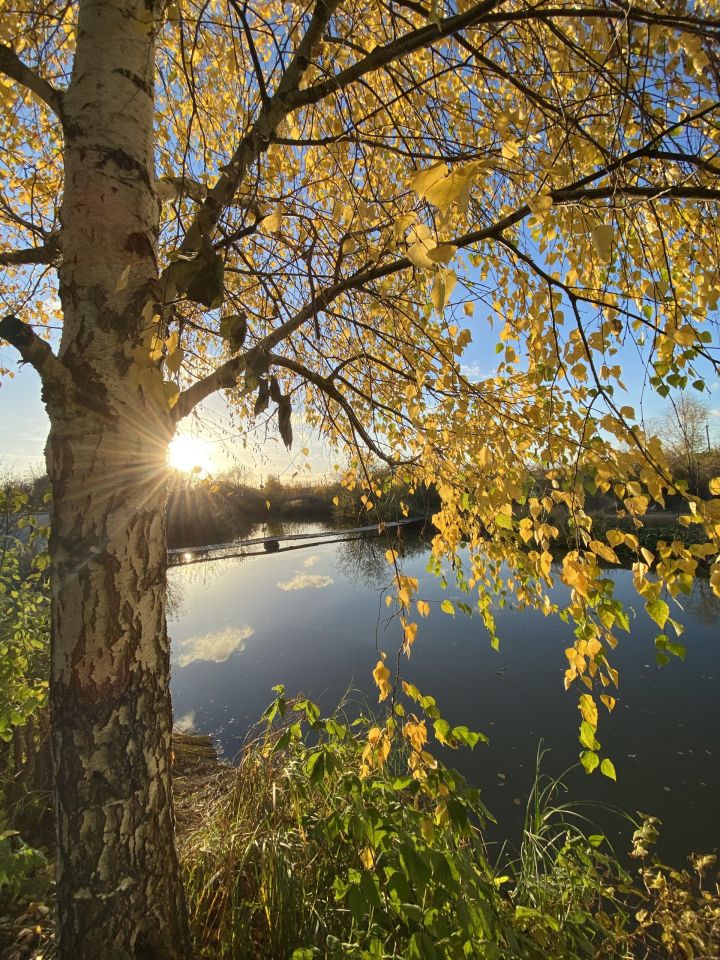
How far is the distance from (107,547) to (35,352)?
0.47m

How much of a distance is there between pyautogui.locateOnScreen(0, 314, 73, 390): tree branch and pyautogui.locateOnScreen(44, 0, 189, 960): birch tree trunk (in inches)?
0.9

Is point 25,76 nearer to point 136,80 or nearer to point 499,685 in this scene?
point 136,80

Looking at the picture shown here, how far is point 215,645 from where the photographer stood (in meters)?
5.82

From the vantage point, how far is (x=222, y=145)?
253 cm

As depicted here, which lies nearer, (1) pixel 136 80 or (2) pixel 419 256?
(2) pixel 419 256

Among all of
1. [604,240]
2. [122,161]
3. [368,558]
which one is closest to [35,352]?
[122,161]

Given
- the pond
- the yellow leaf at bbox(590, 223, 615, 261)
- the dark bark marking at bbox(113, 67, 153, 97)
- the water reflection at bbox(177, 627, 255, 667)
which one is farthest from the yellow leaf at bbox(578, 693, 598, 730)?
the water reflection at bbox(177, 627, 255, 667)

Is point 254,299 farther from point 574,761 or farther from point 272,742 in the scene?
point 574,761

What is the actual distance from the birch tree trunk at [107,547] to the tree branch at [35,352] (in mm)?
24

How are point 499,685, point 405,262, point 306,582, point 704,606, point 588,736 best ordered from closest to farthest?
point 588,736, point 405,262, point 499,685, point 704,606, point 306,582

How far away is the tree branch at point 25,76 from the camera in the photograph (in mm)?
1076

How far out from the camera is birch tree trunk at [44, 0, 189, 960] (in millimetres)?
1058

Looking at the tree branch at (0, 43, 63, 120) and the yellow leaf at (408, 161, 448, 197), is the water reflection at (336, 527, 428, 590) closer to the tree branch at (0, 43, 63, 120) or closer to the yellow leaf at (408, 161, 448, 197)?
the tree branch at (0, 43, 63, 120)

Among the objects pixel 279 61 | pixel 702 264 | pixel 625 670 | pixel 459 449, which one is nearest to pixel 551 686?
pixel 625 670
